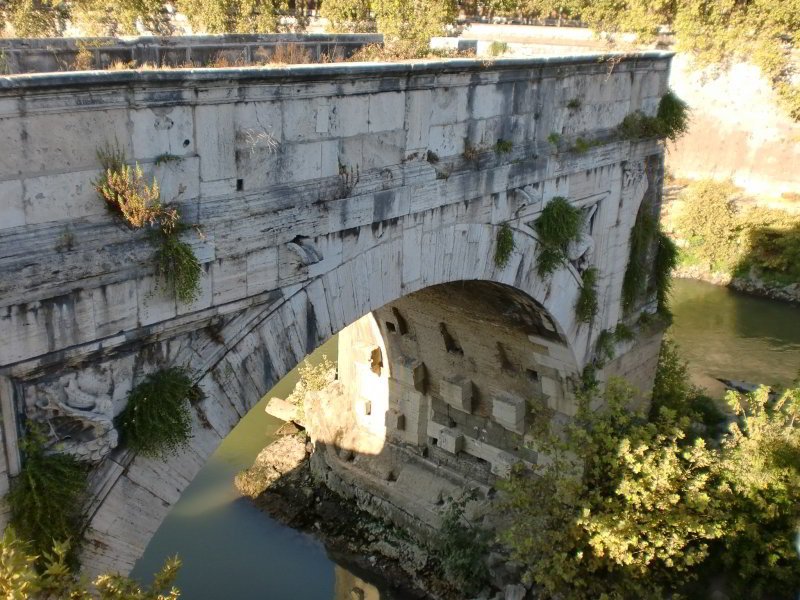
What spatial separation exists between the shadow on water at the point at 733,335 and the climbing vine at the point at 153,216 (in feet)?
37.7

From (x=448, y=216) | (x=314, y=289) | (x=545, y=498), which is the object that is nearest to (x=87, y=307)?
(x=314, y=289)

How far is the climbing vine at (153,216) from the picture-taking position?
3.77 metres

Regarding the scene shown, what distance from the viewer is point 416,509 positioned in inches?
375

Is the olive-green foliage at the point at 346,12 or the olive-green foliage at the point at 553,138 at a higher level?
the olive-green foliage at the point at 346,12

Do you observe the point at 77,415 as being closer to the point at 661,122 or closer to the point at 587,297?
the point at 587,297

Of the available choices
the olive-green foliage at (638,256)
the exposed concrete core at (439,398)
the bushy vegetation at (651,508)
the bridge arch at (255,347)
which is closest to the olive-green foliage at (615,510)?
the bushy vegetation at (651,508)

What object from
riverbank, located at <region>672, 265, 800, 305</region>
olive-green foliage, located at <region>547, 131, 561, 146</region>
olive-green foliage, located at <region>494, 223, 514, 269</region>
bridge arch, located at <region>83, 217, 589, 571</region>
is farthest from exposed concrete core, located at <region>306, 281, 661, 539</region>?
riverbank, located at <region>672, 265, 800, 305</region>

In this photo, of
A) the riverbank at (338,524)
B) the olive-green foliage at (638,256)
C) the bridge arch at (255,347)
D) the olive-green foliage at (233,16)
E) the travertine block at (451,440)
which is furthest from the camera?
the olive-green foliage at (233,16)

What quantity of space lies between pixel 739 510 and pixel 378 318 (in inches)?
176

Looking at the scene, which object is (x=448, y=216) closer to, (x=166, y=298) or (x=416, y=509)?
(x=166, y=298)

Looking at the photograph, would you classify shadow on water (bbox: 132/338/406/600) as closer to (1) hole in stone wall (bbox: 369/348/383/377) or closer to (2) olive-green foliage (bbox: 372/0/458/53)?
(1) hole in stone wall (bbox: 369/348/383/377)

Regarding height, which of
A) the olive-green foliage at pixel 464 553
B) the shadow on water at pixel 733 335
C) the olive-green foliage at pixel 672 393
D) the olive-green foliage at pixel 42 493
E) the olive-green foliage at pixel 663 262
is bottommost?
the shadow on water at pixel 733 335

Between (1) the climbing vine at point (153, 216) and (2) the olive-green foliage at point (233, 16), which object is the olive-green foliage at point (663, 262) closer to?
(1) the climbing vine at point (153, 216)

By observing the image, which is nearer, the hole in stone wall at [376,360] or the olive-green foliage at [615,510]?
the olive-green foliage at [615,510]
